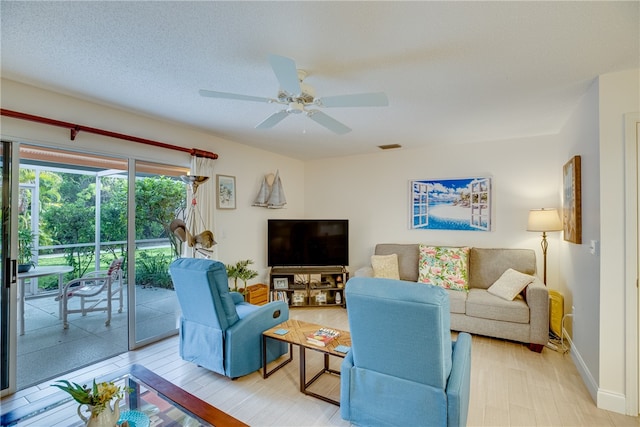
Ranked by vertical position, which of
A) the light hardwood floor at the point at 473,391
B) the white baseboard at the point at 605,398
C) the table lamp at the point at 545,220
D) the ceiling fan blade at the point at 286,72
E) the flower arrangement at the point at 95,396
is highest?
the ceiling fan blade at the point at 286,72

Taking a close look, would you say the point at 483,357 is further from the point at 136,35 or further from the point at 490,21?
the point at 136,35

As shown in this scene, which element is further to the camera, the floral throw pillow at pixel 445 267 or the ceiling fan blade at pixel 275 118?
the floral throw pillow at pixel 445 267

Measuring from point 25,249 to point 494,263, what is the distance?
16.2 ft

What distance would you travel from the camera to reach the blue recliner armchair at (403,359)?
1.52 m

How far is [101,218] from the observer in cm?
296

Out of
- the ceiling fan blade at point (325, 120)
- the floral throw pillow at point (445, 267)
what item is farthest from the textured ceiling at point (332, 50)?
the floral throw pillow at point (445, 267)

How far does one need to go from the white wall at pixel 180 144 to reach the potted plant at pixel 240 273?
107mm

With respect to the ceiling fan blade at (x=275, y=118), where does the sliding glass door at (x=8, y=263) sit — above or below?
below

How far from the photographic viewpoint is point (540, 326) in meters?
3.01

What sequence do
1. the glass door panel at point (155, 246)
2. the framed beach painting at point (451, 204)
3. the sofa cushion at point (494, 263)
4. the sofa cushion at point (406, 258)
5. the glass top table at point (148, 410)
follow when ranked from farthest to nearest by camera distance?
the sofa cushion at point (406, 258), the framed beach painting at point (451, 204), the sofa cushion at point (494, 263), the glass door panel at point (155, 246), the glass top table at point (148, 410)

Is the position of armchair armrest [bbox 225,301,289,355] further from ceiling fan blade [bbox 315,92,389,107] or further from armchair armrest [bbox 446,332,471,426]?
ceiling fan blade [bbox 315,92,389,107]

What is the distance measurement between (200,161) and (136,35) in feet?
6.49

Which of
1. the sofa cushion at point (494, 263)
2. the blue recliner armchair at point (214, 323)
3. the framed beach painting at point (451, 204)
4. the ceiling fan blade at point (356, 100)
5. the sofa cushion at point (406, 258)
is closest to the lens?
the ceiling fan blade at point (356, 100)

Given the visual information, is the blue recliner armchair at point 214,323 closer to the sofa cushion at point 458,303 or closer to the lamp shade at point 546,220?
the sofa cushion at point 458,303
